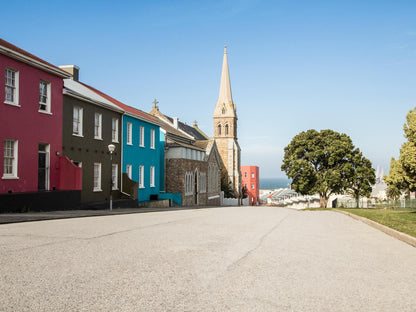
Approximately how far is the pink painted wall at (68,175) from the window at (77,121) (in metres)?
2.72

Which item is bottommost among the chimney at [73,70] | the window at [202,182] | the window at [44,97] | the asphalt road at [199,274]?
the asphalt road at [199,274]

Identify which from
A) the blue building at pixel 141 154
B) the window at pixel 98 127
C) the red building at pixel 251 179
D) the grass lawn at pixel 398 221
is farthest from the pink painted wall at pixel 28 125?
the red building at pixel 251 179

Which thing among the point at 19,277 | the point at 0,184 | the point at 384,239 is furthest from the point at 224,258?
the point at 0,184

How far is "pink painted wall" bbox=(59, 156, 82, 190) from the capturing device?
71.7 ft

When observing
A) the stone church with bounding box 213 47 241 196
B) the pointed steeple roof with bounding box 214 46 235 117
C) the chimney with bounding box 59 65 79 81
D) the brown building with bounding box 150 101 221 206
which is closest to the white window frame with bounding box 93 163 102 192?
the chimney with bounding box 59 65 79 81

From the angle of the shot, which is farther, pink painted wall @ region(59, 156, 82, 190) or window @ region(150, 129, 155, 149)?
window @ region(150, 129, 155, 149)

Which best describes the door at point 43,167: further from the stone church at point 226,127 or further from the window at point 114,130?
the stone church at point 226,127

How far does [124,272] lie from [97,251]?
1867 millimetres

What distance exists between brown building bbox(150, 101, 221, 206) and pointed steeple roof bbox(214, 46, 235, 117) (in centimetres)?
3817

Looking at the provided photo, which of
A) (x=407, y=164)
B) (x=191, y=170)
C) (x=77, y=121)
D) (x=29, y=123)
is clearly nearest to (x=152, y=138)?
(x=191, y=170)

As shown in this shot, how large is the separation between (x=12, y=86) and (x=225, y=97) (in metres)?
76.7

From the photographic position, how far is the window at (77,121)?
2423 centimetres

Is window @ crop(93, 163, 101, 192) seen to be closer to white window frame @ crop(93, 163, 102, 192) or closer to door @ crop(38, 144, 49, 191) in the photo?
white window frame @ crop(93, 163, 102, 192)

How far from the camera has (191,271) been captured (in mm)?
6125
